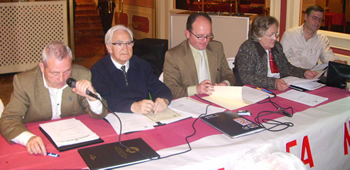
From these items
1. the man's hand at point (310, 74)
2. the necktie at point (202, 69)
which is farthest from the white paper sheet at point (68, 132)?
the man's hand at point (310, 74)

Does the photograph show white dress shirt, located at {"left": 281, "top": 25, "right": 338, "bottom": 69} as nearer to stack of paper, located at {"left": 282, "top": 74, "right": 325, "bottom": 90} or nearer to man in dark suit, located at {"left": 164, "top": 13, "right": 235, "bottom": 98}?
stack of paper, located at {"left": 282, "top": 74, "right": 325, "bottom": 90}

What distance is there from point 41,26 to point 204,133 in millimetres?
5293

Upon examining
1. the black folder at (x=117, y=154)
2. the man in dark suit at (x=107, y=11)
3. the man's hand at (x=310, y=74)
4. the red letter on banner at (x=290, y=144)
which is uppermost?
the man in dark suit at (x=107, y=11)

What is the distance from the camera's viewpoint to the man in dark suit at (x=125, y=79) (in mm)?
2490

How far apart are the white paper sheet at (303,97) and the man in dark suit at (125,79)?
2.99 ft

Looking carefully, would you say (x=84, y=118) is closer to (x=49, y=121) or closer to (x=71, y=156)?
(x=49, y=121)

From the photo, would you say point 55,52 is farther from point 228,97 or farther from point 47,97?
point 228,97

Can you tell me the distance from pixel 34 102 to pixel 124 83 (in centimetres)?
66

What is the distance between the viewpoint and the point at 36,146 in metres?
1.89

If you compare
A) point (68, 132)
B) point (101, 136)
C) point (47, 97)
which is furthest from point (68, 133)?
point (47, 97)

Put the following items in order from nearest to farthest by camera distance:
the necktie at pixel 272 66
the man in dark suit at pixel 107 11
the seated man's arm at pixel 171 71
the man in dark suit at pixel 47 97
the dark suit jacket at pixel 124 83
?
1. the man in dark suit at pixel 47 97
2. the dark suit jacket at pixel 124 83
3. the seated man's arm at pixel 171 71
4. the necktie at pixel 272 66
5. the man in dark suit at pixel 107 11

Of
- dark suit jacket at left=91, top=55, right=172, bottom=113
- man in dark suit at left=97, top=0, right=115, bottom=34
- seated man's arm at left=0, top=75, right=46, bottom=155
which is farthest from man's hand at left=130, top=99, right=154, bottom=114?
man in dark suit at left=97, top=0, right=115, bottom=34

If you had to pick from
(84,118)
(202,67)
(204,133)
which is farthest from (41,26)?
(204,133)

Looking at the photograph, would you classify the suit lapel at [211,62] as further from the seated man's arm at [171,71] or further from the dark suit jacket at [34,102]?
the dark suit jacket at [34,102]
